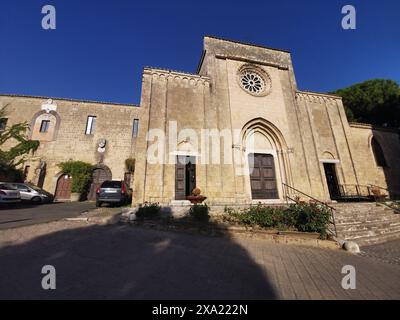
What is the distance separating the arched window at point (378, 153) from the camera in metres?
14.5

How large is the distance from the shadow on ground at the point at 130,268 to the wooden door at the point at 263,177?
629 cm

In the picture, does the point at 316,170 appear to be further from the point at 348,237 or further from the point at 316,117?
the point at 348,237

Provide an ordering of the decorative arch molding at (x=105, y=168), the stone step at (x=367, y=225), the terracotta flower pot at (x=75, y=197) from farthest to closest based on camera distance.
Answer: the decorative arch molding at (x=105, y=168), the terracotta flower pot at (x=75, y=197), the stone step at (x=367, y=225)

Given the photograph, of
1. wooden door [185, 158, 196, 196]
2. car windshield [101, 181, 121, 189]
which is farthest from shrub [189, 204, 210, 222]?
car windshield [101, 181, 121, 189]

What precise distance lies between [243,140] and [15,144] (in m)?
20.0

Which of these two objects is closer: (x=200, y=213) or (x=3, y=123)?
(x=200, y=213)

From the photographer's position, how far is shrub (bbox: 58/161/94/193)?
15500 mm

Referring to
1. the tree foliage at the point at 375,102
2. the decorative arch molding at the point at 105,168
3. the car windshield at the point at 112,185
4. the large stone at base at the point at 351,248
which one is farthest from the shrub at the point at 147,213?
the tree foliage at the point at 375,102

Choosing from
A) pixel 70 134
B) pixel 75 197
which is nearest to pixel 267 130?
pixel 75 197

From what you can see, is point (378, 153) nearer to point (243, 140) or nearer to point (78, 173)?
point (243, 140)

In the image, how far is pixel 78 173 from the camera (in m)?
15.8

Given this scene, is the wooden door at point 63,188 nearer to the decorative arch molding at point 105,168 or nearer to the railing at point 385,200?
the decorative arch molding at point 105,168

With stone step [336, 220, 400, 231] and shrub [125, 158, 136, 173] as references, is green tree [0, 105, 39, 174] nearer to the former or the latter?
shrub [125, 158, 136, 173]
